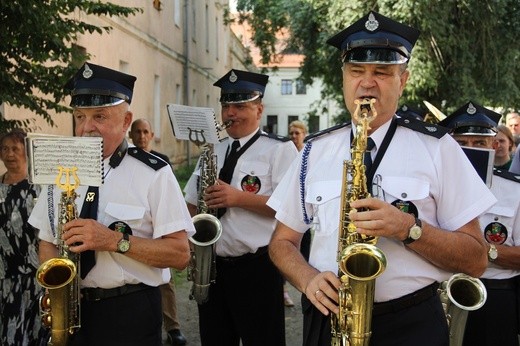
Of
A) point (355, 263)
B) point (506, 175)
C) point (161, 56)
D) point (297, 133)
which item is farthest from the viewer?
point (161, 56)

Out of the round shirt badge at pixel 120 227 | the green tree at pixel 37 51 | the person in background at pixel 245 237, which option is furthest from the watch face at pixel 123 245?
the green tree at pixel 37 51

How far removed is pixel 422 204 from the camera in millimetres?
2682

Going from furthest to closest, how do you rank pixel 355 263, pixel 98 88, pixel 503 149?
pixel 503 149 < pixel 98 88 < pixel 355 263

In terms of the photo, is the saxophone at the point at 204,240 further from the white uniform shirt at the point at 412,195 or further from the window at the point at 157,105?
the window at the point at 157,105

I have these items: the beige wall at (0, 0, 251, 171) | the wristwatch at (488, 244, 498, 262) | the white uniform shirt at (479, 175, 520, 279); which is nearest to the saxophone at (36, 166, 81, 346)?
the wristwatch at (488, 244, 498, 262)

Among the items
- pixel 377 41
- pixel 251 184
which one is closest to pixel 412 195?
pixel 377 41

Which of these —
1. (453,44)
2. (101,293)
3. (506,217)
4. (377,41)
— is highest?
(453,44)

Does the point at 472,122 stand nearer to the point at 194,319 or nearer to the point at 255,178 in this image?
the point at 255,178

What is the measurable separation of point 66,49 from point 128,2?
1097 cm

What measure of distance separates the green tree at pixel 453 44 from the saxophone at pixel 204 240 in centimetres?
1012

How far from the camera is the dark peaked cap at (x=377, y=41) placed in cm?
277

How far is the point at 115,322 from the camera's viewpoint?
128 inches

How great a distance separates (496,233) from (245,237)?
173 cm

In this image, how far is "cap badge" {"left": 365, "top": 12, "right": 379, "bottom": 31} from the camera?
282cm
